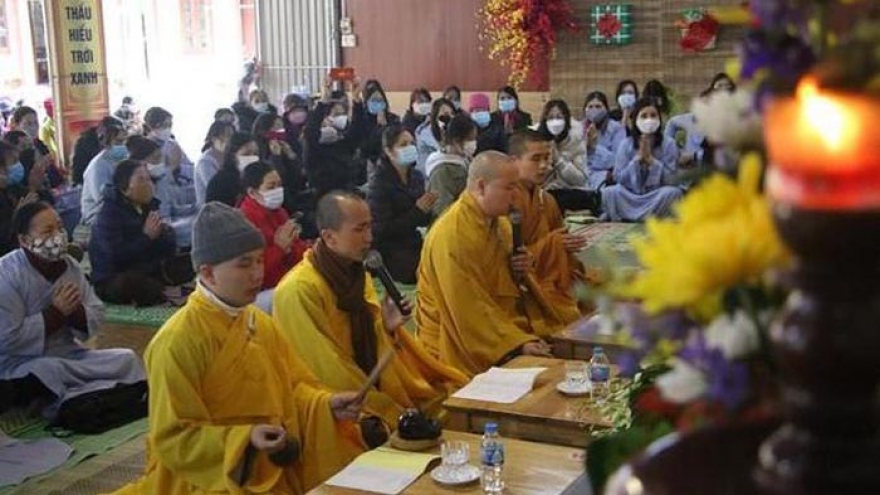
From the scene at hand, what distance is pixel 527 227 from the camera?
19.0ft

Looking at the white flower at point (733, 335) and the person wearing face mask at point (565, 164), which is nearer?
the white flower at point (733, 335)

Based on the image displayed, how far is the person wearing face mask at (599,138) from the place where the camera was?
34.2 ft

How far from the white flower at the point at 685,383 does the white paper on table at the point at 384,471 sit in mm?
2069

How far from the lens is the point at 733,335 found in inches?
35.7

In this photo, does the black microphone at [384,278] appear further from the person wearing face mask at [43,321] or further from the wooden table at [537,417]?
the person wearing face mask at [43,321]

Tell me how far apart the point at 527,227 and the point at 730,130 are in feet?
15.9

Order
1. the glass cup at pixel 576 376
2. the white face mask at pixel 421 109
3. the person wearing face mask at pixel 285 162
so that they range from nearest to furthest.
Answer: the glass cup at pixel 576 376, the person wearing face mask at pixel 285 162, the white face mask at pixel 421 109

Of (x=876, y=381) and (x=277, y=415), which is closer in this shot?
(x=876, y=381)

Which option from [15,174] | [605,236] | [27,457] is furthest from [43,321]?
[605,236]

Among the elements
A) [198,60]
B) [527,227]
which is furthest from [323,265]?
[198,60]

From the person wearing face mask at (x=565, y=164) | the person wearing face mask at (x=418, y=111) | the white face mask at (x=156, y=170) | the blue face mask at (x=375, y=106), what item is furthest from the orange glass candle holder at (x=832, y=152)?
the blue face mask at (x=375, y=106)

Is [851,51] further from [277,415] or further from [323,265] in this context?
[323,265]

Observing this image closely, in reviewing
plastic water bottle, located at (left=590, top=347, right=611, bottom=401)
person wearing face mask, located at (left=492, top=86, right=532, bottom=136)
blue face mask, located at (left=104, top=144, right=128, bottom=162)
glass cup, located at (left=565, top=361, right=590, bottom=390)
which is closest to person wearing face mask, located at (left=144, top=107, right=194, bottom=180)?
blue face mask, located at (left=104, top=144, right=128, bottom=162)

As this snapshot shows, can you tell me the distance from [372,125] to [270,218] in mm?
4996
